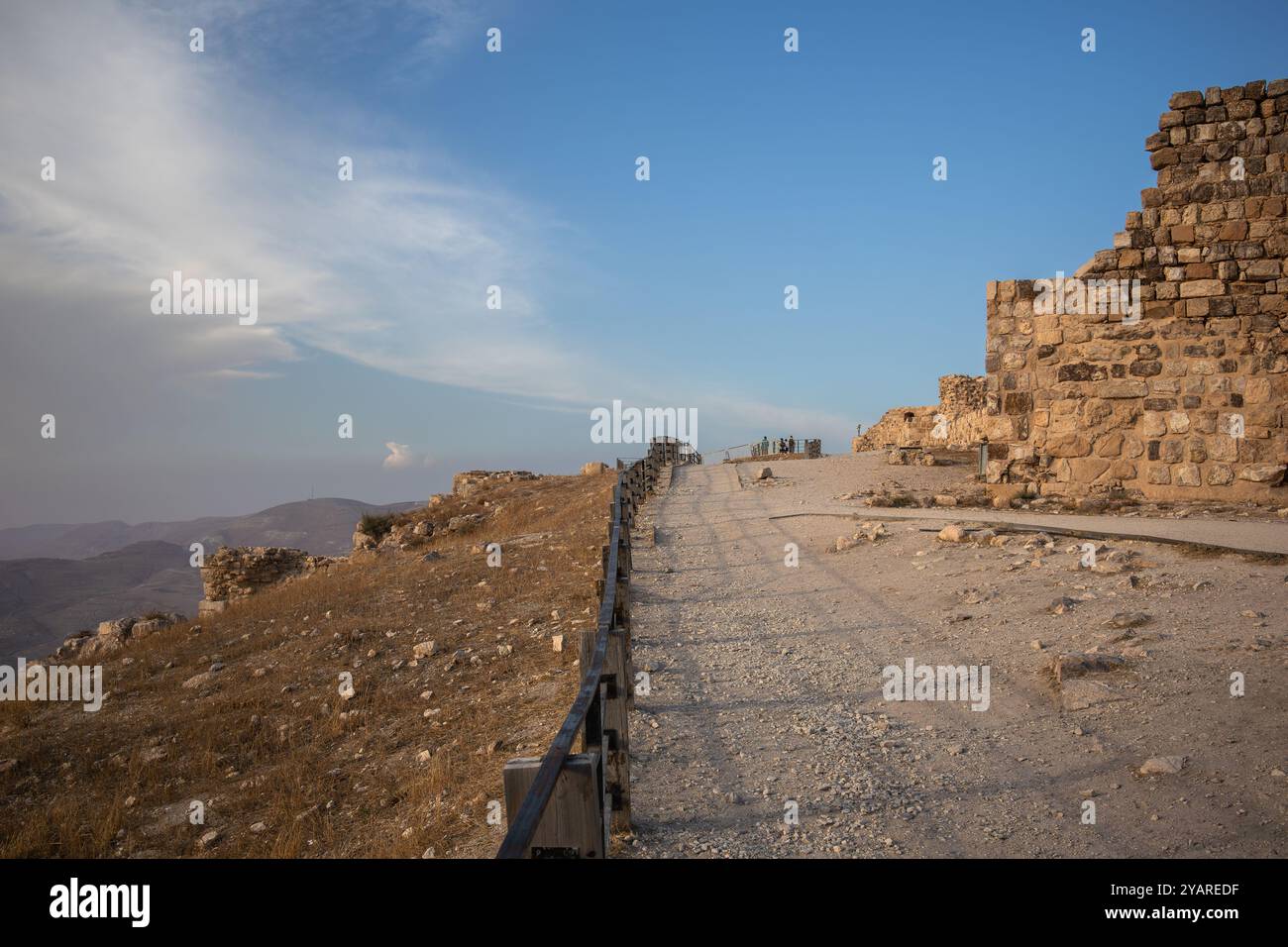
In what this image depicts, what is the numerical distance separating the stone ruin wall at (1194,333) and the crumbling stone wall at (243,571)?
57.8 ft

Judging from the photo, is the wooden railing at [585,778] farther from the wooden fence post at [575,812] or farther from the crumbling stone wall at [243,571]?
the crumbling stone wall at [243,571]

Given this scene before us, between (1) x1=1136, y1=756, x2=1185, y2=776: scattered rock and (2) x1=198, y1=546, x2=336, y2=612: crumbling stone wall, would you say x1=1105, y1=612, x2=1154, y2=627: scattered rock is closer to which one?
(1) x1=1136, y1=756, x2=1185, y2=776: scattered rock

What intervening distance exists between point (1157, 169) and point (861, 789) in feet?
36.8

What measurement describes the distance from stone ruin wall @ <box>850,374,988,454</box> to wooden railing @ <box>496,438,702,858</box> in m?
22.8

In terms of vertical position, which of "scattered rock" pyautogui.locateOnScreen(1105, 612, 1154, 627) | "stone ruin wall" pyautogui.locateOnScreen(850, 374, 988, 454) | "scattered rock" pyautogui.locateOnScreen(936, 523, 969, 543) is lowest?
"scattered rock" pyautogui.locateOnScreen(1105, 612, 1154, 627)

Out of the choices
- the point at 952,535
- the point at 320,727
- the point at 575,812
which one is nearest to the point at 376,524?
the point at 320,727

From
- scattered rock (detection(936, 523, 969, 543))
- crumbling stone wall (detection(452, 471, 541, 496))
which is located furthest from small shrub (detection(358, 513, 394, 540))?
scattered rock (detection(936, 523, 969, 543))

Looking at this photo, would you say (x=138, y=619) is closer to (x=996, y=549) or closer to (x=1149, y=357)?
(x=996, y=549)

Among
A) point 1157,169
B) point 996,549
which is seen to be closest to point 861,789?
point 996,549

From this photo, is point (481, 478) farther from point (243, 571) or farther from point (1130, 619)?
point (1130, 619)

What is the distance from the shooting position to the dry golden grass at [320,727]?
593 cm

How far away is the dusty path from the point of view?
3697 mm

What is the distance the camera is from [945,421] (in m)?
30.9

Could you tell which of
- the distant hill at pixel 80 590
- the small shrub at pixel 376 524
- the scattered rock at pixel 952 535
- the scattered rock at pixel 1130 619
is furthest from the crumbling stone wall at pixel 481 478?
the scattered rock at pixel 1130 619
